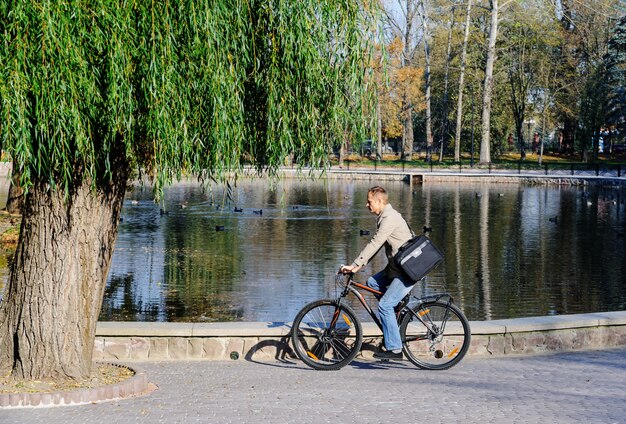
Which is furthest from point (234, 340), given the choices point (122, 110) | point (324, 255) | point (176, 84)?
point (324, 255)

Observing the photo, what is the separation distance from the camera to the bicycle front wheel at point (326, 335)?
9453 mm

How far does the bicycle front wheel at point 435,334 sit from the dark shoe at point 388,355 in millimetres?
108

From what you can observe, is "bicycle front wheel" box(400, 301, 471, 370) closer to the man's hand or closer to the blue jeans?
the blue jeans

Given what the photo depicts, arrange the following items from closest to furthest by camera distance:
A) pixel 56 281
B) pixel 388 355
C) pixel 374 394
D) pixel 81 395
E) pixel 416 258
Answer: pixel 81 395, pixel 374 394, pixel 56 281, pixel 416 258, pixel 388 355

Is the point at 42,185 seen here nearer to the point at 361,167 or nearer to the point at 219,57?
the point at 219,57

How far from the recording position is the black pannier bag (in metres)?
9.27

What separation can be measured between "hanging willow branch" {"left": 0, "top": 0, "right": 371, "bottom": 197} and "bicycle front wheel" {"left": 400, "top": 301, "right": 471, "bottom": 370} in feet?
6.02

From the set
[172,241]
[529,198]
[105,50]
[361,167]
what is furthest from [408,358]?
[361,167]

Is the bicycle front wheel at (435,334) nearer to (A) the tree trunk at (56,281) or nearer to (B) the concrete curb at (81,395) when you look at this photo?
(B) the concrete curb at (81,395)

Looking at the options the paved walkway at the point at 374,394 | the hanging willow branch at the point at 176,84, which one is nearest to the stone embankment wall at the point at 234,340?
the paved walkway at the point at 374,394

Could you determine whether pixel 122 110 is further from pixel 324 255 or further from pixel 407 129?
pixel 407 129

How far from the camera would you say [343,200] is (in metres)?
43.8

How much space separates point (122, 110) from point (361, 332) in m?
3.34

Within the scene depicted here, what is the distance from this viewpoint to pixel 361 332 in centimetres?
945
